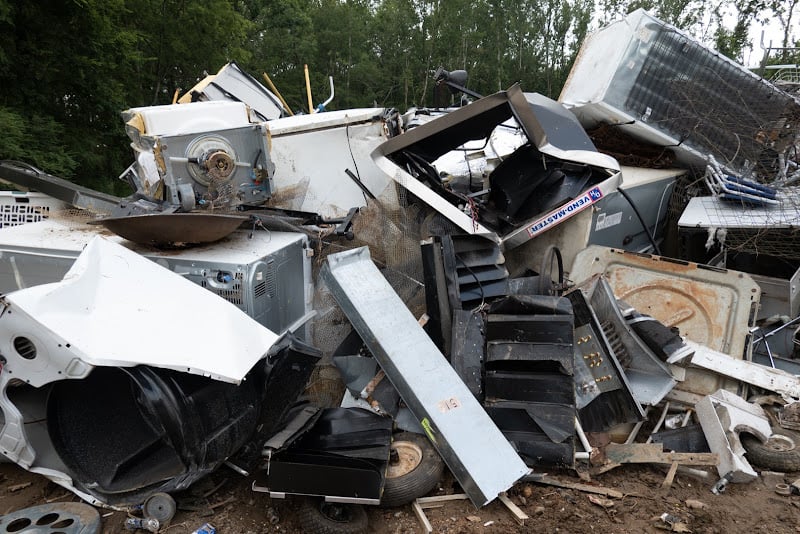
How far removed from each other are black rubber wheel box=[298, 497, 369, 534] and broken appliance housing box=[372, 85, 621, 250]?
6.29ft

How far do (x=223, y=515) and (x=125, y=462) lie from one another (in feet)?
1.52

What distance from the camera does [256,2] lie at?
16422 mm

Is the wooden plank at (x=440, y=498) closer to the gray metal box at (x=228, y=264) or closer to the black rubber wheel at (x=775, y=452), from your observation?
the gray metal box at (x=228, y=264)

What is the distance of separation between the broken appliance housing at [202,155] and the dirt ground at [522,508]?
1603 mm

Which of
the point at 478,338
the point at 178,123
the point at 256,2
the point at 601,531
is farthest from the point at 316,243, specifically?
the point at 256,2

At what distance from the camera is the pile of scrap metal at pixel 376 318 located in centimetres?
210

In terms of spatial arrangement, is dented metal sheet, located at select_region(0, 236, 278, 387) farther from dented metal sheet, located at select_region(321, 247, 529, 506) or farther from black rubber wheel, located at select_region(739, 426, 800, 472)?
black rubber wheel, located at select_region(739, 426, 800, 472)

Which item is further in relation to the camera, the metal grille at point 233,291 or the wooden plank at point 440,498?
the metal grille at point 233,291

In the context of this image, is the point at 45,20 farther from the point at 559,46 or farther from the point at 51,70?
the point at 559,46

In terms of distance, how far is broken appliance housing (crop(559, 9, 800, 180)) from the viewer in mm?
5211

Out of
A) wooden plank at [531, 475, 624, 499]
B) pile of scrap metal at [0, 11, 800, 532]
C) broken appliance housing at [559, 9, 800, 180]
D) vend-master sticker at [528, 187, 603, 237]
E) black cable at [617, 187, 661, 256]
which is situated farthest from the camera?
broken appliance housing at [559, 9, 800, 180]

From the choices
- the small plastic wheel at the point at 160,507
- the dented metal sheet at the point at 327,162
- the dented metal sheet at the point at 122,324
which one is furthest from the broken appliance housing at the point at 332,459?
the dented metal sheet at the point at 327,162

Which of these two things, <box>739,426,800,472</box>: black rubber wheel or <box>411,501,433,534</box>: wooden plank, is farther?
<box>739,426,800,472</box>: black rubber wheel

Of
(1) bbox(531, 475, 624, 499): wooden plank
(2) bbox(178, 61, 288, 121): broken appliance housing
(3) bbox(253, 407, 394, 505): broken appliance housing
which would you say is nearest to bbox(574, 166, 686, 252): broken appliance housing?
(1) bbox(531, 475, 624, 499): wooden plank
